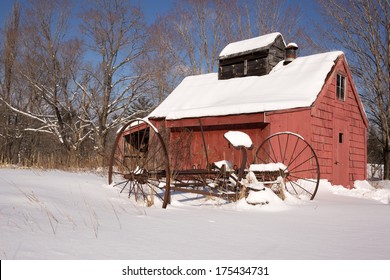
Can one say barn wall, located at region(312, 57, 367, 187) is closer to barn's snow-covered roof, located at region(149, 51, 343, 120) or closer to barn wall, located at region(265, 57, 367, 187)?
barn wall, located at region(265, 57, 367, 187)

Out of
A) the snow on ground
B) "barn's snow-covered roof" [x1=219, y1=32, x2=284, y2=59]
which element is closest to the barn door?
"barn's snow-covered roof" [x1=219, y1=32, x2=284, y2=59]

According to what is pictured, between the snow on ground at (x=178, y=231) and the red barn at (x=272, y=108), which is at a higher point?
the red barn at (x=272, y=108)

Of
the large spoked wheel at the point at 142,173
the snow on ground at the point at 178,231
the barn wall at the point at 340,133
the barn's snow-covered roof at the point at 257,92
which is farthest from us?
the barn wall at the point at 340,133

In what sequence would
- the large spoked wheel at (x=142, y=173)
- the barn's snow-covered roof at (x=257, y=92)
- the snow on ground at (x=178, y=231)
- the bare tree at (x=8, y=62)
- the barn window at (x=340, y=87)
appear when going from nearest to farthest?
the snow on ground at (x=178, y=231) → the large spoked wheel at (x=142, y=173) → the barn's snow-covered roof at (x=257, y=92) → the barn window at (x=340, y=87) → the bare tree at (x=8, y=62)

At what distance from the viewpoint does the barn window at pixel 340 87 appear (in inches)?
511

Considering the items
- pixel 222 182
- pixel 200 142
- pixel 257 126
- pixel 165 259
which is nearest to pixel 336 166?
pixel 257 126

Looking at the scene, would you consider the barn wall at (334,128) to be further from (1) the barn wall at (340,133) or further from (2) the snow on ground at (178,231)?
(2) the snow on ground at (178,231)

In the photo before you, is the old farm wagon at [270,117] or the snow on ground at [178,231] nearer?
the snow on ground at [178,231]

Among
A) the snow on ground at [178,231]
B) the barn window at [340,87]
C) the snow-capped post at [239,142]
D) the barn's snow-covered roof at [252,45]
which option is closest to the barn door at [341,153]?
the barn window at [340,87]

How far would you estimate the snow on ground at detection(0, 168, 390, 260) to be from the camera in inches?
106

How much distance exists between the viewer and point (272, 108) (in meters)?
10.3

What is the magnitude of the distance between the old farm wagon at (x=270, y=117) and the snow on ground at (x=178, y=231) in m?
3.89

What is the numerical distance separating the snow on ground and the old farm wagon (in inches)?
153

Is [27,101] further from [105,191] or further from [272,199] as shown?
[272,199]
